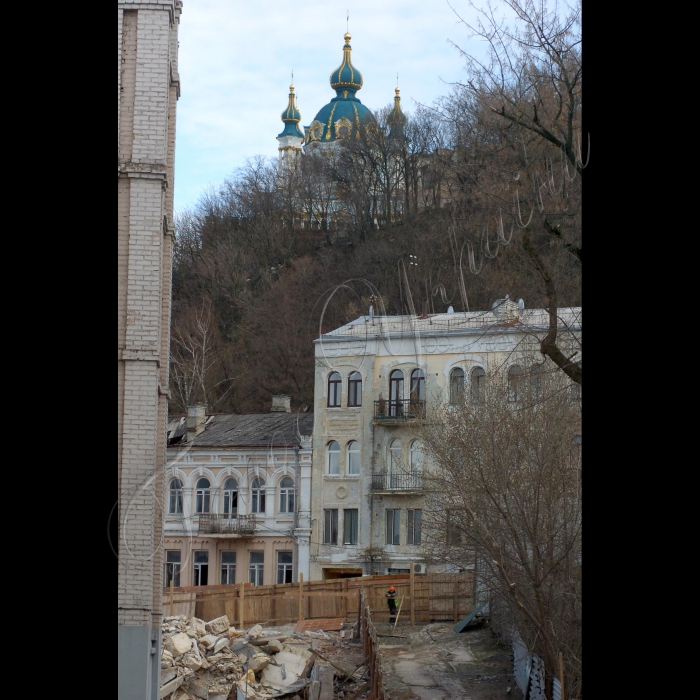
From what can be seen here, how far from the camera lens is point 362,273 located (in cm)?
2697

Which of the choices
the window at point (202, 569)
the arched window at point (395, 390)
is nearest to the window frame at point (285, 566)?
the window at point (202, 569)

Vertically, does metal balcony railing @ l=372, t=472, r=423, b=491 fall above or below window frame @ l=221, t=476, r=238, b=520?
above

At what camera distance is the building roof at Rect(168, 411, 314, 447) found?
95.5 feet

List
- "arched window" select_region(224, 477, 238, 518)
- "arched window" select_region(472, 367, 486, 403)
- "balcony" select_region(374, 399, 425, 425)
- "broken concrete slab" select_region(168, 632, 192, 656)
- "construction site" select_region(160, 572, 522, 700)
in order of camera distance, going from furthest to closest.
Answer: "arched window" select_region(224, 477, 238, 518)
"balcony" select_region(374, 399, 425, 425)
"arched window" select_region(472, 367, 486, 403)
"broken concrete slab" select_region(168, 632, 192, 656)
"construction site" select_region(160, 572, 522, 700)

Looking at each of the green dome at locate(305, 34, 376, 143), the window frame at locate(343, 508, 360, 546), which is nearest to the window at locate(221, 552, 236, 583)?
the window frame at locate(343, 508, 360, 546)

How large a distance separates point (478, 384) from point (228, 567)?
438 inches

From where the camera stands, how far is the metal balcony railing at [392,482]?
26.4 metres

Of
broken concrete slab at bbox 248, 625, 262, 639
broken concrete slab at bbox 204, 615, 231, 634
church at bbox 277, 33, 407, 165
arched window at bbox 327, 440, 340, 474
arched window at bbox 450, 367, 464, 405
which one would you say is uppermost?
church at bbox 277, 33, 407, 165

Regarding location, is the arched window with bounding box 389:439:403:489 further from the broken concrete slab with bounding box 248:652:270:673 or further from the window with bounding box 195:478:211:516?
the broken concrete slab with bounding box 248:652:270:673

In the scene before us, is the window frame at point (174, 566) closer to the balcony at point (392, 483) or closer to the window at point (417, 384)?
the balcony at point (392, 483)

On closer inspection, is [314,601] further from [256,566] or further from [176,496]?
[176,496]

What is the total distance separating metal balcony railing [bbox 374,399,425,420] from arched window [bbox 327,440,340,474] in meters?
2.06

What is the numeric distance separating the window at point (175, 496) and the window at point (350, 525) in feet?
16.2
